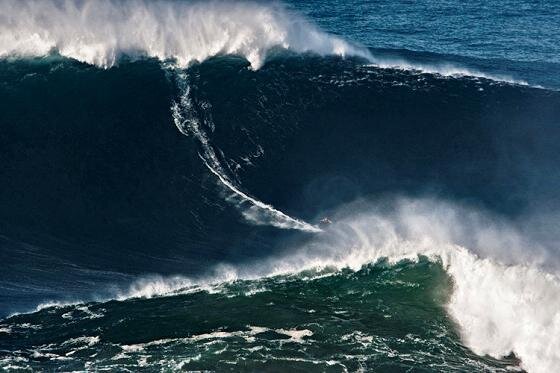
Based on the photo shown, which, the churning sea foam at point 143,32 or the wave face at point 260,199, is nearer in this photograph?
the wave face at point 260,199

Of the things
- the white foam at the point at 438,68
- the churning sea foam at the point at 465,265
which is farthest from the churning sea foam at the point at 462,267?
the white foam at the point at 438,68

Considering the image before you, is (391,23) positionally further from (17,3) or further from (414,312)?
(414,312)

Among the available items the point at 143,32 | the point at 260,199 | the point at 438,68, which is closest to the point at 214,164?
the point at 260,199

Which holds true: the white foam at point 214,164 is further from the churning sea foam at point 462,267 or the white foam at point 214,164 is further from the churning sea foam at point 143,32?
the churning sea foam at point 143,32

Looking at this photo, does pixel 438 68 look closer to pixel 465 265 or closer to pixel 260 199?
pixel 260 199

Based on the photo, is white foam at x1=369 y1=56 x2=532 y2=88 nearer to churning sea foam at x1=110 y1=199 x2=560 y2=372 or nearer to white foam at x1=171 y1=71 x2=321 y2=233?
white foam at x1=171 y1=71 x2=321 y2=233

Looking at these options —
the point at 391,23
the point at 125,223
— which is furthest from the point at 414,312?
the point at 391,23
